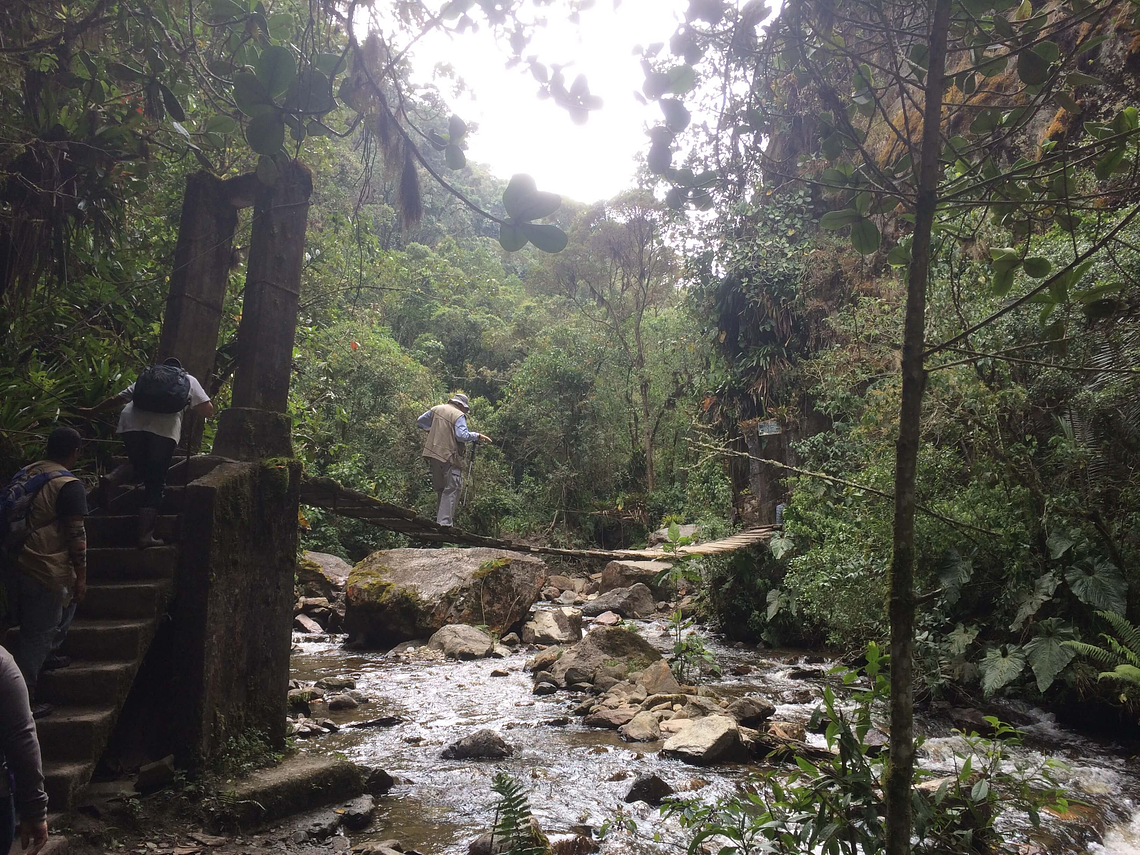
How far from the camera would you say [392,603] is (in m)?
6.51

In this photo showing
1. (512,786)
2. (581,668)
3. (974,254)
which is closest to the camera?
(512,786)

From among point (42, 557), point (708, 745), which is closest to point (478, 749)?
point (708, 745)

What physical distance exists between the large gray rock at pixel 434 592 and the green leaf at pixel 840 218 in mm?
5622

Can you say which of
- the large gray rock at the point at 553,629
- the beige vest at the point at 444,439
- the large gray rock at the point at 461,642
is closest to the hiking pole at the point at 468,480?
the beige vest at the point at 444,439

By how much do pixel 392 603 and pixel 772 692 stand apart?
3.28 meters

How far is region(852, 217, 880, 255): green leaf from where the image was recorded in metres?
1.51

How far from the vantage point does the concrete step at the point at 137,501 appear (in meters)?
3.37

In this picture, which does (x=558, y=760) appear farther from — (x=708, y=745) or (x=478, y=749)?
(x=708, y=745)

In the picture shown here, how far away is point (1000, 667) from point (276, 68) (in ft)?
14.4

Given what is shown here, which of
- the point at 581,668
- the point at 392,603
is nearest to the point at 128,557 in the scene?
the point at 581,668


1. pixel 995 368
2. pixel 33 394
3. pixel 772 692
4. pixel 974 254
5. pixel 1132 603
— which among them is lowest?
pixel 772 692

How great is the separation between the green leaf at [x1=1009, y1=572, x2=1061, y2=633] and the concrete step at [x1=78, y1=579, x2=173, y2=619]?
13.9 feet

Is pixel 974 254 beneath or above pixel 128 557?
above

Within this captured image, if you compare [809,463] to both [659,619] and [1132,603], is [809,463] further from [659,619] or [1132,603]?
[1132,603]
